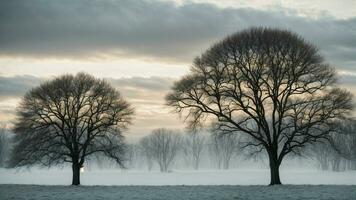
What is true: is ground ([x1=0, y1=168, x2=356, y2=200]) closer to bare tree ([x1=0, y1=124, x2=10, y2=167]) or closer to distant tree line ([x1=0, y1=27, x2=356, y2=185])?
distant tree line ([x1=0, y1=27, x2=356, y2=185])

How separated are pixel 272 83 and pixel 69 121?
817 inches

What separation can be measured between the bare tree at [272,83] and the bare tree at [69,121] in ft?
31.3

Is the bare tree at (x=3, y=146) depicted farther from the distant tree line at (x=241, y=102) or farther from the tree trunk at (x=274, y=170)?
the tree trunk at (x=274, y=170)

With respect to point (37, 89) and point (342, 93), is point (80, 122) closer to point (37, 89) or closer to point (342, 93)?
point (37, 89)

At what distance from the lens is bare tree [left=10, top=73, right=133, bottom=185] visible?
44156 millimetres

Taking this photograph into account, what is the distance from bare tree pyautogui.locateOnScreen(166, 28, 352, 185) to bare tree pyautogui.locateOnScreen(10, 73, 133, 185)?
9531mm

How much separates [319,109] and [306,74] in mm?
3304

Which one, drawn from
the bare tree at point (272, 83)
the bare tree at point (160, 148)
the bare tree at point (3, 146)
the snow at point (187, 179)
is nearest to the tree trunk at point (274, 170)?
the bare tree at point (272, 83)

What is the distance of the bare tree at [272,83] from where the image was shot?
39188 mm

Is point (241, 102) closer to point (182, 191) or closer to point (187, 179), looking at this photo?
point (182, 191)

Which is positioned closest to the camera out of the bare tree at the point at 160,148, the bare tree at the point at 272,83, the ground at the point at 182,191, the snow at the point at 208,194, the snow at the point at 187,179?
the snow at the point at 208,194

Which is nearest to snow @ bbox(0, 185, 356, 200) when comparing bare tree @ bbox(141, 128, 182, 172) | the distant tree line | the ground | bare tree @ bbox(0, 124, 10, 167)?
the ground

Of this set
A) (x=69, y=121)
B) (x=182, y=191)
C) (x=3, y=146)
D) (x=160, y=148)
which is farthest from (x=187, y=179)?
(x=3, y=146)

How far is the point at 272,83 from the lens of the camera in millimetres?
39812
